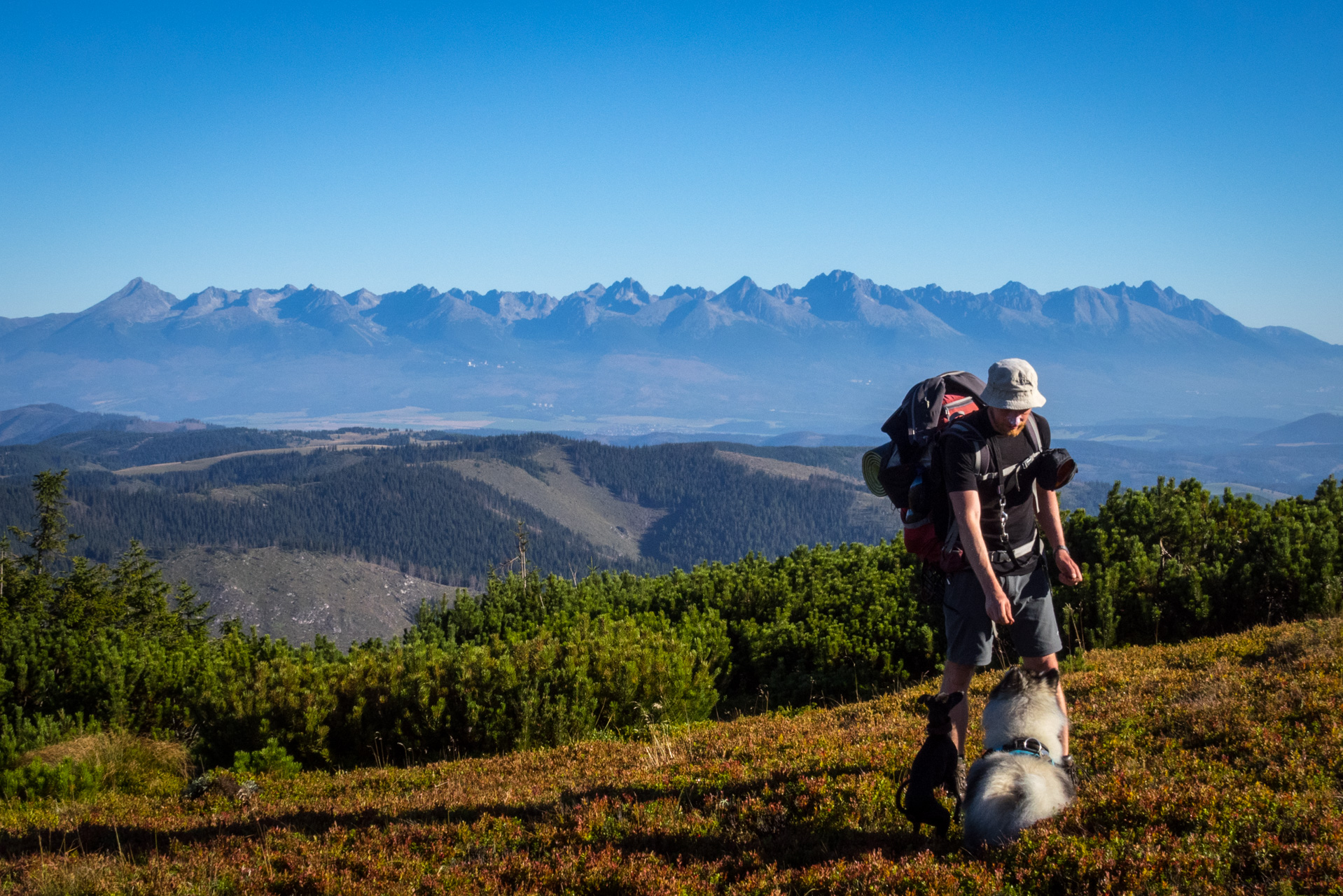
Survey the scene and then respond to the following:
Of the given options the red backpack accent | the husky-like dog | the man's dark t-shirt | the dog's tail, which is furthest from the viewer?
the red backpack accent

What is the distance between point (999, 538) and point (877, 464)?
0.76 meters

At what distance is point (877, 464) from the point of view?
15.1 ft

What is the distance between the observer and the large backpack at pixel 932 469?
421 centimetres

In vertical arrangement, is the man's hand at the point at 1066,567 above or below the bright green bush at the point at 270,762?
above

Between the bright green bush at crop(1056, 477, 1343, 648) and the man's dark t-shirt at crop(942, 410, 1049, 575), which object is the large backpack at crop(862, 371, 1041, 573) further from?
the bright green bush at crop(1056, 477, 1343, 648)

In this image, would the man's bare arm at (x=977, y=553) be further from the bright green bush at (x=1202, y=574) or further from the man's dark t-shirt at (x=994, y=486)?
the bright green bush at (x=1202, y=574)

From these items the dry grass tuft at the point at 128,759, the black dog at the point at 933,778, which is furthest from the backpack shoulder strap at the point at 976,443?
the dry grass tuft at the point at 128,759

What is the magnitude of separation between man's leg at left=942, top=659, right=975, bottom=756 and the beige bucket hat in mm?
1388

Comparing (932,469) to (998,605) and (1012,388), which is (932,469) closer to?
(1012,388)

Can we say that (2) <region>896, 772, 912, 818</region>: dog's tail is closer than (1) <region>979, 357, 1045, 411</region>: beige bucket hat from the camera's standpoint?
Yes

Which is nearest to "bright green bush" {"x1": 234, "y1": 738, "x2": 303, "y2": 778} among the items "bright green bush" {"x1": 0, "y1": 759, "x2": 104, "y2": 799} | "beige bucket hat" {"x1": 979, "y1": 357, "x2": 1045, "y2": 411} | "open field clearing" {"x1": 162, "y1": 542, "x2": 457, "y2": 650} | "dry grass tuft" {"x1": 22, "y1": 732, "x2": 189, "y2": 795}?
"dry grass tuft" {"x1": 22, "y1": 732, "x2": 189, "y2": 795}

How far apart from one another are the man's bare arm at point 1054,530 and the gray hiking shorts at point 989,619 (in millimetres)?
117

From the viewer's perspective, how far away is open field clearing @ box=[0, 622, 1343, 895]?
Result: 3393 millimetres

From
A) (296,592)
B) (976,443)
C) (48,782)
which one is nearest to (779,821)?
(976,443)
